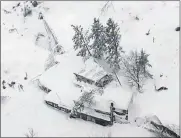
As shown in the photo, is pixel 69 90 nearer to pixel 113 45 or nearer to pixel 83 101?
pixel 83 101

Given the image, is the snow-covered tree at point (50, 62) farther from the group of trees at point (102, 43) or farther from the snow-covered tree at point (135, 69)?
the snow-covered tree at point (135, 69)

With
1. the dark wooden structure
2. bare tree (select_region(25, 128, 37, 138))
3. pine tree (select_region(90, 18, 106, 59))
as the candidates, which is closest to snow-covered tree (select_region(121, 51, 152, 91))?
the dark wooden structure

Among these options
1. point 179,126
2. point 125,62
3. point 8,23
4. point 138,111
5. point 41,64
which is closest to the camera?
point 179,126

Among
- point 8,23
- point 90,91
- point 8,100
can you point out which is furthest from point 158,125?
point 8,23

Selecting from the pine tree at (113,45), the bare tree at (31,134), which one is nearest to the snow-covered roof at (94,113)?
the bare tree at (31,134)

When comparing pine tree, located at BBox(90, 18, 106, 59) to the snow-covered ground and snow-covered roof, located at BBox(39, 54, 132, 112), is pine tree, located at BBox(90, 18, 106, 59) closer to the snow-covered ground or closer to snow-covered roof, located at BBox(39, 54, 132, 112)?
snow-covered roof, located at BBox(39, 54, 132, 112)

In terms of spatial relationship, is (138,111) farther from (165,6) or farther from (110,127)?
(165,6)
